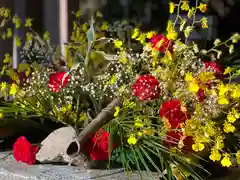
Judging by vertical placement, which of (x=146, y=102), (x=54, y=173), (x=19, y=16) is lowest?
(x=54, y=173)

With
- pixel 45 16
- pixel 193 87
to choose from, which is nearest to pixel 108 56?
pixel 193 87

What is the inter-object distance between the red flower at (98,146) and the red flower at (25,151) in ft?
0.32

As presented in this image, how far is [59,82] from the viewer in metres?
0.86

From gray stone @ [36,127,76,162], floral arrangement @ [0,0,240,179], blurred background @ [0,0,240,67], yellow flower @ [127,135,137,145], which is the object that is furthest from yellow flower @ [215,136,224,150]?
blurred background @ [0,0,240,67]

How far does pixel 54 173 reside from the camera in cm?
78

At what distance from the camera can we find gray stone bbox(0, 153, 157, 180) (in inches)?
30.3

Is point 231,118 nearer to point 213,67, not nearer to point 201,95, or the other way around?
point 201,95

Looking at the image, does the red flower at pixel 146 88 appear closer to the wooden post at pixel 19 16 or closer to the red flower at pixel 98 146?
the red flower at pixel 98 146

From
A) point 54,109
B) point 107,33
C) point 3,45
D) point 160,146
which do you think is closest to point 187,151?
point 160,146

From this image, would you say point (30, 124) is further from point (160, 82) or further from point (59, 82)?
point (160, 82)

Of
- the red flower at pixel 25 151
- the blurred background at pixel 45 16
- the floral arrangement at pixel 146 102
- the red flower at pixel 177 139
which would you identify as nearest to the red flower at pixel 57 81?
the floral arrangement at pixel 146 102

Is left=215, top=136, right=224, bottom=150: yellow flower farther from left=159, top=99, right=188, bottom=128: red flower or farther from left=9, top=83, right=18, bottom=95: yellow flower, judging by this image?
left=9, top=83, right=18, bottom=95: yellow flower

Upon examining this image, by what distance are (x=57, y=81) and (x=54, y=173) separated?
0.57 ft

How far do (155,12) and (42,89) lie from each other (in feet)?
1.34
